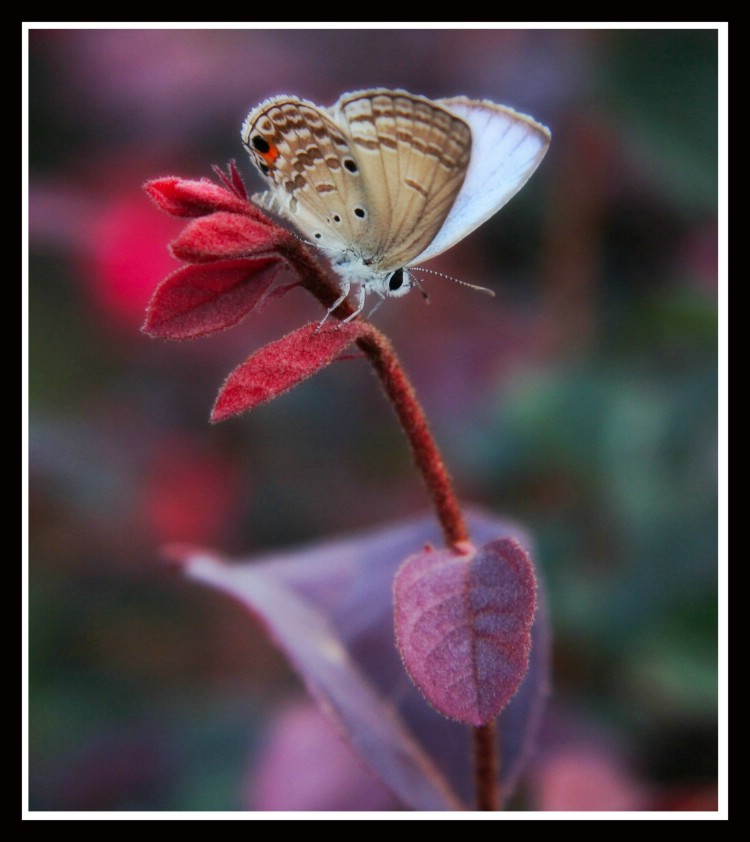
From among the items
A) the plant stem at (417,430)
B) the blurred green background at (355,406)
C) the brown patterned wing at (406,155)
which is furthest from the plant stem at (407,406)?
the blurred green background at (355,406)

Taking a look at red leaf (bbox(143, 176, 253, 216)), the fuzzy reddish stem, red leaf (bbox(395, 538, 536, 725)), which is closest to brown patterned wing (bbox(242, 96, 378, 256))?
red leaf (bbox(143, 176, 253, 216))

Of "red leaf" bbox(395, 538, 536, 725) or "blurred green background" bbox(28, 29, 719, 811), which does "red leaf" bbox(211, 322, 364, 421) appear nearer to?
"red leaf" bbox(395, 538, 536, 725)

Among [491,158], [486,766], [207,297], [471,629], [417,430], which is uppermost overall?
[491,158]

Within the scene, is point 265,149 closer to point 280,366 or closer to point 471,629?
point 280,366

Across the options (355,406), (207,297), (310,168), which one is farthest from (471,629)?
(355,406)

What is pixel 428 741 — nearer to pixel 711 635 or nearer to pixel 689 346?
pixel 711 635
